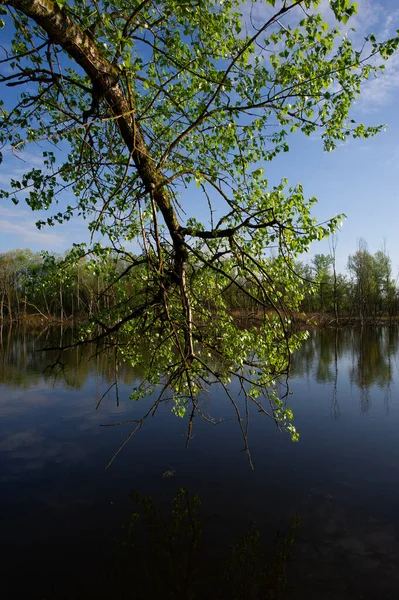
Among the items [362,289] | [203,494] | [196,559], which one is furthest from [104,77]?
[362,289]

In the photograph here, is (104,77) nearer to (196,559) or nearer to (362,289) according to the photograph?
(196,559)

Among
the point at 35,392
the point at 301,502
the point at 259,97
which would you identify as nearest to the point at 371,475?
the point at 301,502

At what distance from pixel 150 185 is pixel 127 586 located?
529 centimetres

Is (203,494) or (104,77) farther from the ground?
(104,77)

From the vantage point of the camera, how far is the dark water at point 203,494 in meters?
5.73

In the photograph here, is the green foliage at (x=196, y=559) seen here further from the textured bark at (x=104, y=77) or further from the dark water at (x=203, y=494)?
the textured bark at (x=104, y=77)

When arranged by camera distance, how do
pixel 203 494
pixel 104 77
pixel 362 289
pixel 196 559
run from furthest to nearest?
pixel 362 289, pixel 203 494, pixel 196 559, pixel 104 77

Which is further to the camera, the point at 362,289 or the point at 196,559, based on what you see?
the point at 362,289

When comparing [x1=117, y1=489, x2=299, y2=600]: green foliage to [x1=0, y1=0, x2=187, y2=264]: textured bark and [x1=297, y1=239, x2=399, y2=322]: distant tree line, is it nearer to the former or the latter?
[x1=0, y1=0, x2=187, y2=264]: textured bark

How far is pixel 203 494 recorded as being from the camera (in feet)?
26.6

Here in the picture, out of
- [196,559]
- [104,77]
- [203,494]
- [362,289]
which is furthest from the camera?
[362,289]

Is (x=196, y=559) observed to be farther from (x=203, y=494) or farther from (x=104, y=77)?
(x=104, y=77)

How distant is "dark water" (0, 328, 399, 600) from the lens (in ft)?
18.8

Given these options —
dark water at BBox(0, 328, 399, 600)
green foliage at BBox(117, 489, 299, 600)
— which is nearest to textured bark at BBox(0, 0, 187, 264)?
dark water at BBox(0, 328, 399, 600)
